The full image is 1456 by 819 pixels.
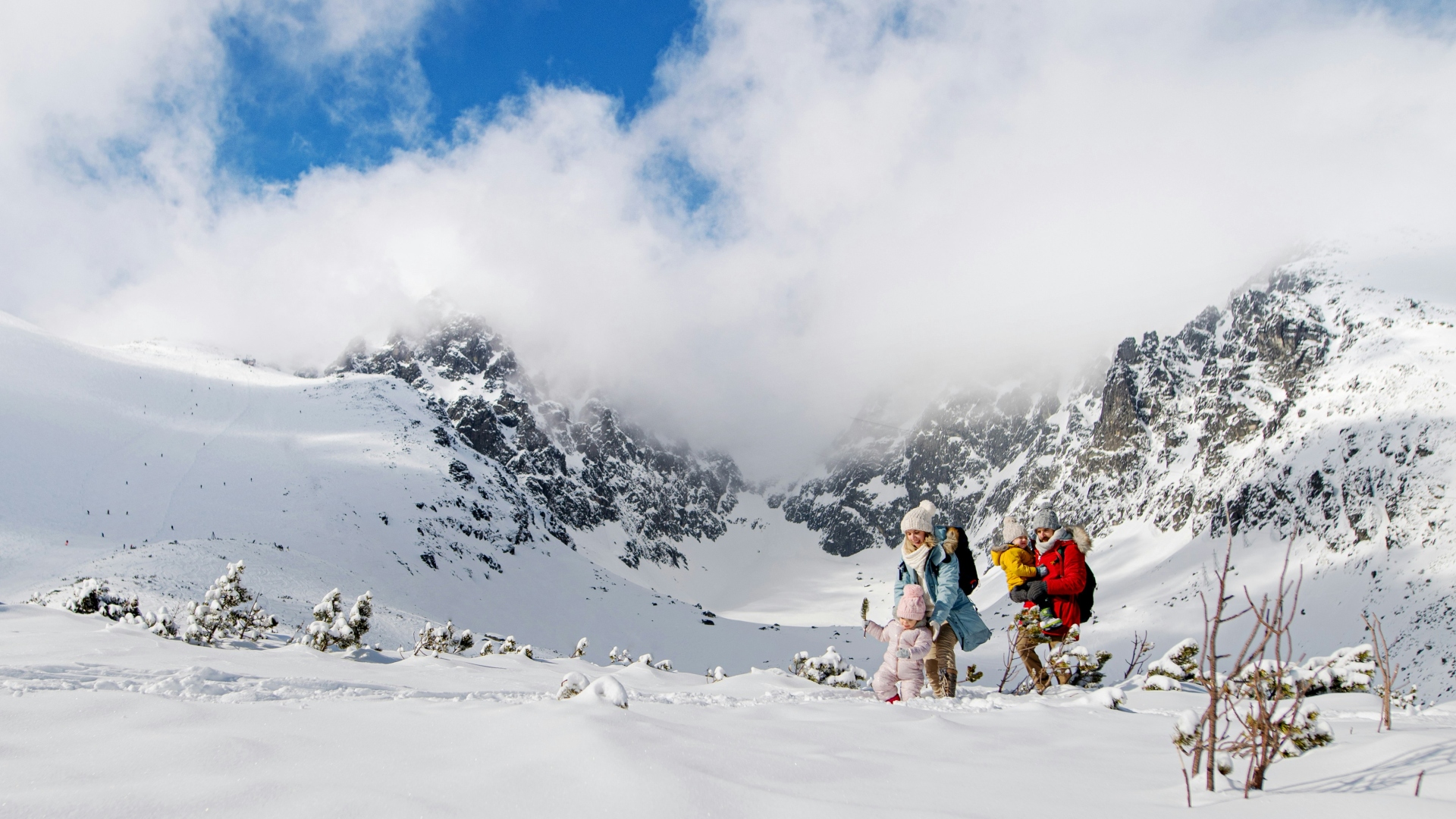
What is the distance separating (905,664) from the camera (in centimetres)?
627

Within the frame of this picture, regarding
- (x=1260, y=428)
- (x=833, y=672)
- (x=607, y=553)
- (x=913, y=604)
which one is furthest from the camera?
(x=607, y=553)

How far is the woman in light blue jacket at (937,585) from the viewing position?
666 cm

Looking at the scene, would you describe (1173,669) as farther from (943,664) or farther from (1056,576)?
(943,664)

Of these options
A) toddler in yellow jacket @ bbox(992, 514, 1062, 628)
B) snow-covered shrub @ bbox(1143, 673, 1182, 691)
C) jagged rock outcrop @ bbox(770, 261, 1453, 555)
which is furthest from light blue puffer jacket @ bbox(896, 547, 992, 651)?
jagged rock outcrop @ bbox(770, 261, 1453, 555)

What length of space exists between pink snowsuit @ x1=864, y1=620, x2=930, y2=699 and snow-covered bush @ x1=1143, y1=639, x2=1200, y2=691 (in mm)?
3477

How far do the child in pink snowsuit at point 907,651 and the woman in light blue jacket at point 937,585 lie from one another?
27 cm

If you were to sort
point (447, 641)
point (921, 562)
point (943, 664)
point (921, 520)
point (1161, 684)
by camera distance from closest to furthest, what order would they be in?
1. point (921, 562)
2. point (921, 520)
3. point (943, 664)
4. point (1161, 684)
5. point (447, 641)

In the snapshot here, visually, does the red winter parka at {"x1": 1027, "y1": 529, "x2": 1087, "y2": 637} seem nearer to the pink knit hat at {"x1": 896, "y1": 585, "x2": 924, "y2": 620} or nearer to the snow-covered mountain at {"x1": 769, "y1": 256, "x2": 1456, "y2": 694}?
the pink knit hat at {"x1": 896, "y1": 585, "x2": 924, "y2": 620}

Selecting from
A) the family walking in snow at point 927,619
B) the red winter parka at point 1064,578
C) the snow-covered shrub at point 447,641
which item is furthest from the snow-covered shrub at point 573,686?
the snow-covered shrub at point 447,641

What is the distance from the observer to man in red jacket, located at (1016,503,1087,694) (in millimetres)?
7207

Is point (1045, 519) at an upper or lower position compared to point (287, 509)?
lower

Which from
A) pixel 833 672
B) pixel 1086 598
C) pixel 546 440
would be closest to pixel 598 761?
pixel 1086 598

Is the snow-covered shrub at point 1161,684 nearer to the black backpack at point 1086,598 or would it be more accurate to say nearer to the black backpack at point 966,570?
the black backpack at point 1086,598

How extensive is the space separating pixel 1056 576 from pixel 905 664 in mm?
2185
